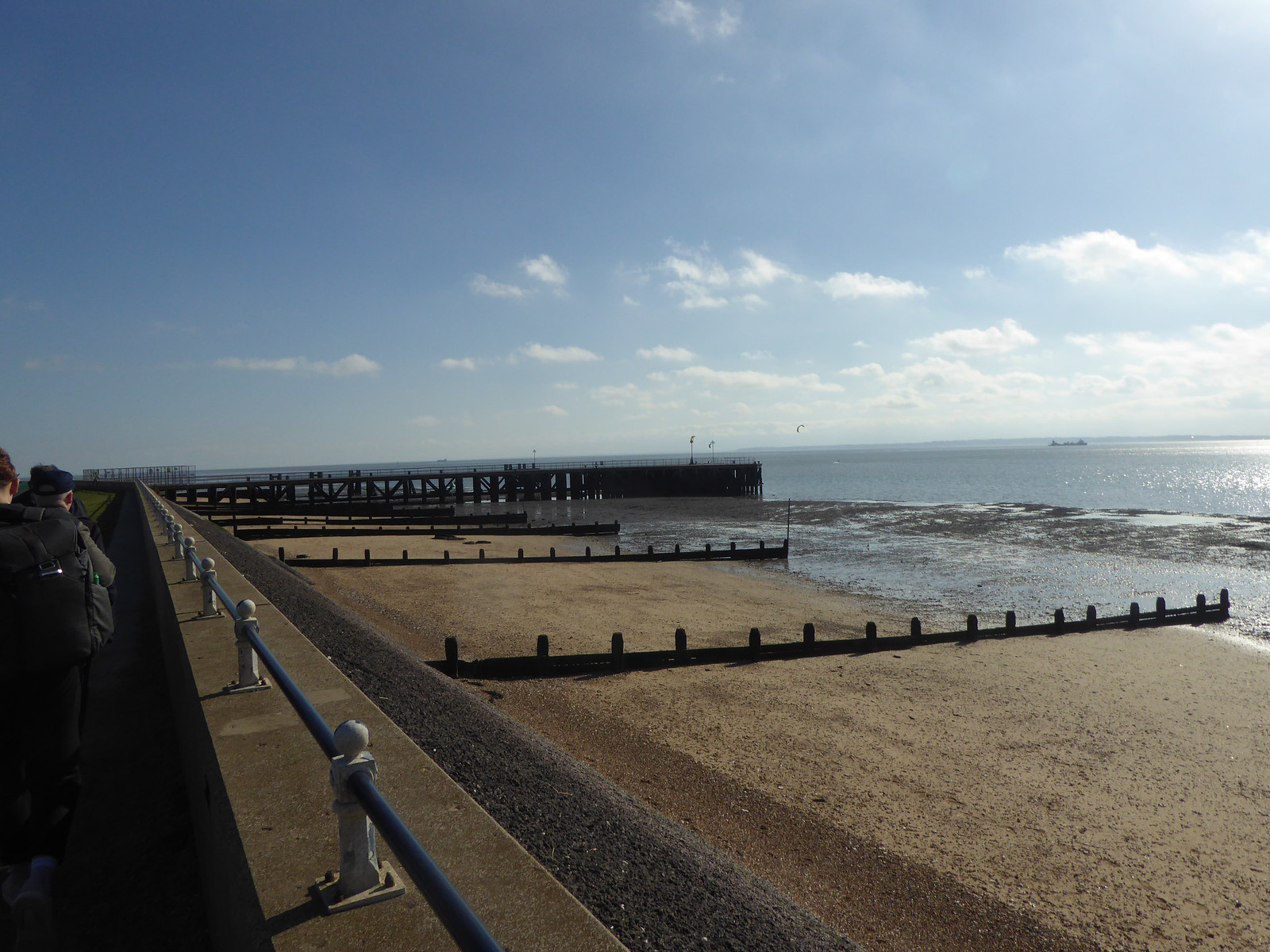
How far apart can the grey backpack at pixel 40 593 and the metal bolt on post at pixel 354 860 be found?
6.26 ft

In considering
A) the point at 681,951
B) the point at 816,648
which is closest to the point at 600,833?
the point at 681,951

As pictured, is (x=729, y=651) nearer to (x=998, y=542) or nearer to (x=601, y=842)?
(x=601, y=842)

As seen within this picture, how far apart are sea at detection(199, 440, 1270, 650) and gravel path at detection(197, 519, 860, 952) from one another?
16.7 metres

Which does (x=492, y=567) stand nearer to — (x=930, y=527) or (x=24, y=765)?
(x=24, y=765)

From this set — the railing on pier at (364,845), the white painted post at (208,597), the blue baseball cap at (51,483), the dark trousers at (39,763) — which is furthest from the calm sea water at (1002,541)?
the blue baseball cap at (51,483)

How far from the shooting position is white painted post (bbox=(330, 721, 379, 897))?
205 cm

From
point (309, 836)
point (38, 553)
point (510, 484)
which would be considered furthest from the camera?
point (510, 484)

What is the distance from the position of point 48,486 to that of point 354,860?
3.08 meters

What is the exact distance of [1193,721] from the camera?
12.5 m

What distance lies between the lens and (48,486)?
3898 mm

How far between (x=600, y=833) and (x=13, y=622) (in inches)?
149

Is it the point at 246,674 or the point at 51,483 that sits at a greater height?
the point at 51,483

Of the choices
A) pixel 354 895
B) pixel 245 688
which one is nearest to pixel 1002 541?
pixel 245 688

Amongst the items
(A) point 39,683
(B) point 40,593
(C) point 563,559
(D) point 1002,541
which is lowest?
(D) point 1002,541
